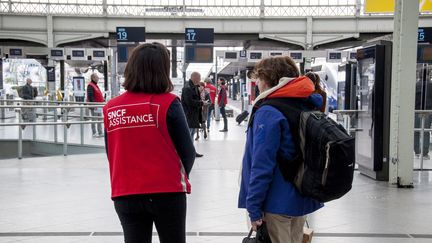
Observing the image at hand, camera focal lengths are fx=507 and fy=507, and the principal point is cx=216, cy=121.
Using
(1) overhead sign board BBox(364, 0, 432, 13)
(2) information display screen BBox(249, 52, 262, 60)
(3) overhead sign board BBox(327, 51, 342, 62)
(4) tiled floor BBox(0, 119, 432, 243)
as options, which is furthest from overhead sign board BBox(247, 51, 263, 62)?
(4) tiled floor BBox(0, 119, 432, 243)

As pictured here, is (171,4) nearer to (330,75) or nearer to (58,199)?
(330,75)

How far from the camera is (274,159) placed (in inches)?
97.7

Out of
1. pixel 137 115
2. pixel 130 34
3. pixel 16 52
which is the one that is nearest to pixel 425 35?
pixel 130 34

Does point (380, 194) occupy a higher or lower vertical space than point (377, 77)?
lower

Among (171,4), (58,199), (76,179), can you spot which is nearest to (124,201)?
(58,199)

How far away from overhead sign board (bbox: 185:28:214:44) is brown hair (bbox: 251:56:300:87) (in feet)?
55.2

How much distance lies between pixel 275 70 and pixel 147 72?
0.67 metres

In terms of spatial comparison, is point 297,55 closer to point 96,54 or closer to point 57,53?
point 96,54

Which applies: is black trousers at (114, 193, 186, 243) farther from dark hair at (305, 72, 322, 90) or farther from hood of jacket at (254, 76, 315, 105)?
dark hair at (305, 72, 322, 90)

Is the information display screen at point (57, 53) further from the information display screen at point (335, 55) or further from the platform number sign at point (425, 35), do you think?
the platform number sign at point (425, 35)

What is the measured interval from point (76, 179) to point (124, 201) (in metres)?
5.43

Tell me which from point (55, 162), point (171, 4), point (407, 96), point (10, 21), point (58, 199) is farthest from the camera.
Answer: point (171, 4)

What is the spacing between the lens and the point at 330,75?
34.1m

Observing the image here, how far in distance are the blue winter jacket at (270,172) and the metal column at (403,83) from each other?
4673mm
